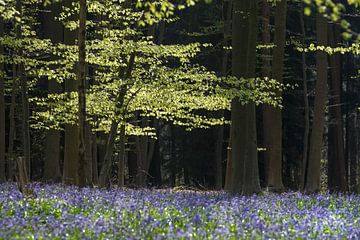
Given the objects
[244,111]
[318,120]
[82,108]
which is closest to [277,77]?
[318,120]

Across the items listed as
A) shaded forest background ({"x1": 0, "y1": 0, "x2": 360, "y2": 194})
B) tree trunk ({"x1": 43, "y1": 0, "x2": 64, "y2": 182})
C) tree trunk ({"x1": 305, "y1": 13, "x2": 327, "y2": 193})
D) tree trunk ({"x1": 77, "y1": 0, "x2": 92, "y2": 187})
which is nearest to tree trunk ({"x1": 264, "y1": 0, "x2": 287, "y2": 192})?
shaded forest background ({"x1": 0, "y1": 0, "x2": 360, "y2": 194})

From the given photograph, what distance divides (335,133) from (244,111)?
17.7 metres

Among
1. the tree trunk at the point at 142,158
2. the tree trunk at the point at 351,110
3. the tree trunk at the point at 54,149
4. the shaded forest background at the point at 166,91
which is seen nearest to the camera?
the shaded forest background at the point at 166,91

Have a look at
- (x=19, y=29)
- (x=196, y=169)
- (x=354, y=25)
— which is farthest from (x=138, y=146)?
(x=354, y=25)

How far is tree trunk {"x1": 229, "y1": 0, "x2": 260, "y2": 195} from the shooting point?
16.4 m

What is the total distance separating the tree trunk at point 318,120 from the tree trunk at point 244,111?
20.3ft

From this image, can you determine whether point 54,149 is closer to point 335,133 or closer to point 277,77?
point 277,77

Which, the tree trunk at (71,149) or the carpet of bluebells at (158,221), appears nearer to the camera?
the carpet of bluebells at (158,221)

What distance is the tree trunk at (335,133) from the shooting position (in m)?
32.3

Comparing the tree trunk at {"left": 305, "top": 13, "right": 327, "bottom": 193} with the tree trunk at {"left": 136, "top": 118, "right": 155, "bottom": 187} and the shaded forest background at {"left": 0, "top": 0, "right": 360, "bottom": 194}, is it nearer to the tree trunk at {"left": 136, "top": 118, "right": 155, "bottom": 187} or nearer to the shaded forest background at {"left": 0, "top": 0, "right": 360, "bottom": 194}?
the shaded forest background at {"left": 0, "top": 0, "right": 360, "bottom": 194}

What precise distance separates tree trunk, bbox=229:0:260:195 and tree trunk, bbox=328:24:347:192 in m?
15.5

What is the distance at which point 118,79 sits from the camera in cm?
1736

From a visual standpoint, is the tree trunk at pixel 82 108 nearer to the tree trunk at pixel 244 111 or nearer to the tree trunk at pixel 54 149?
the tree trunk at pixel 244 111

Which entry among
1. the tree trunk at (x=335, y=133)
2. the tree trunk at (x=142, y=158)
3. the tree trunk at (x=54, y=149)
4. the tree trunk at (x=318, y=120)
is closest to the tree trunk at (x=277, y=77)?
the tree trunk at (x=318, y=120)
